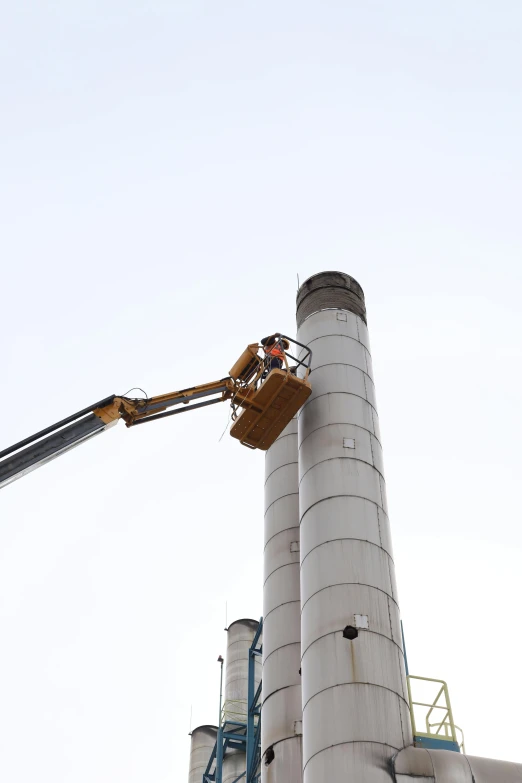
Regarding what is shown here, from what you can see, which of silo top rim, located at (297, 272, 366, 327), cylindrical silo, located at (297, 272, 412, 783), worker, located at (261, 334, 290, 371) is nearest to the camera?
cylindrical silo, located at (297, 272, 412, 783)

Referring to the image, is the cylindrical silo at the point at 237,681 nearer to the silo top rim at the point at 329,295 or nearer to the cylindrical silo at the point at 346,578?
the silo top rim at the point at 329,295

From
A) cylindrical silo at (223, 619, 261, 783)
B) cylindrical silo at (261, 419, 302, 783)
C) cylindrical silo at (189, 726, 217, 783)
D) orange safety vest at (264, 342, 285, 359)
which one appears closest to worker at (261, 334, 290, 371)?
orange safety vest at (264, 342, 285, 359)

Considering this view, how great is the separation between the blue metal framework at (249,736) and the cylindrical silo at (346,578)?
9446 millimetres

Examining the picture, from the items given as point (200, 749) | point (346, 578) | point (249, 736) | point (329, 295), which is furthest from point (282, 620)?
point (200, 749)

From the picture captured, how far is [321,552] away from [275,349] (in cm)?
632

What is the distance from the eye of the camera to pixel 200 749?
41031 mm

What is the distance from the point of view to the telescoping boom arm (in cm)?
2156

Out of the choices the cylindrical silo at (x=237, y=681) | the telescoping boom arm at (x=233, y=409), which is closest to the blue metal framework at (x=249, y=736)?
the cylindrical silo at (x=237, y=681)

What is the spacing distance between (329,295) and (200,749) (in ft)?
83.6

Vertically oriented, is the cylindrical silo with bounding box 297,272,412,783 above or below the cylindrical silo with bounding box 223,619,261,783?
below

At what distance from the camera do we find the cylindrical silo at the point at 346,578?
1617 cm

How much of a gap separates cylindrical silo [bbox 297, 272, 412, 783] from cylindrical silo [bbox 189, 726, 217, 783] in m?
24.4

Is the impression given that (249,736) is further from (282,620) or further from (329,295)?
(329,295)

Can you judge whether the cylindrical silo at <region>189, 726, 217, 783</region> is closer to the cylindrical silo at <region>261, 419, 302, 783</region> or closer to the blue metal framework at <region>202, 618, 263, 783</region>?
the blue metal framework at <region>202, 618, 263, 783</region>
